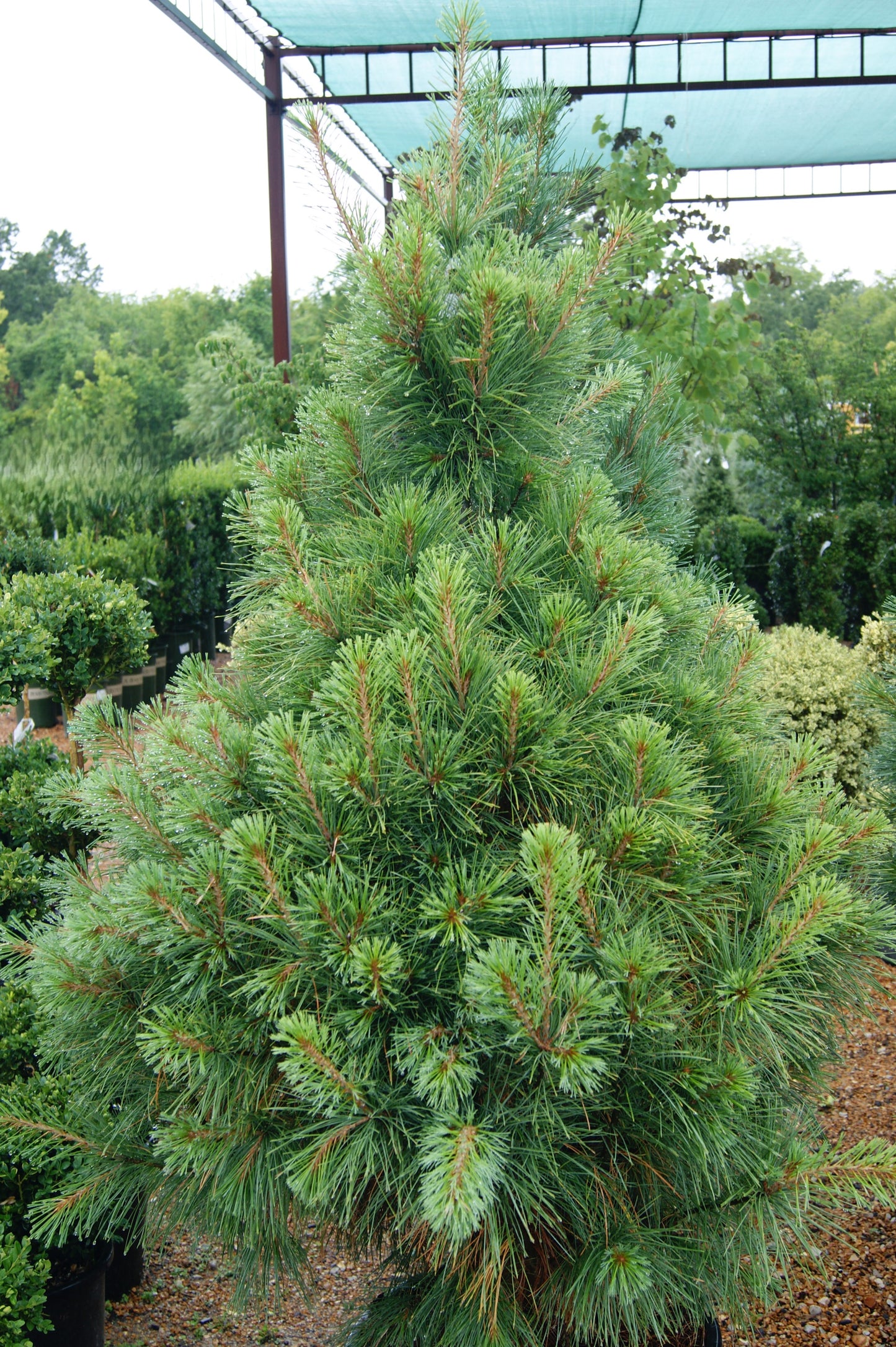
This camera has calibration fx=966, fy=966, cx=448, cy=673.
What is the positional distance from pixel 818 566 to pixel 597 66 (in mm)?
5072

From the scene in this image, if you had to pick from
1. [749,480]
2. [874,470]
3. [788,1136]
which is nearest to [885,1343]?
[788,1136]

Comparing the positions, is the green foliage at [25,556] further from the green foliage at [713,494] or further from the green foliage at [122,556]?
the green foliage at [713,494]

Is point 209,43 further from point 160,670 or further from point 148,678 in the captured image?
point 160,670

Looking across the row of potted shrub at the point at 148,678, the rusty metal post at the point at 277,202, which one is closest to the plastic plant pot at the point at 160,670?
the row of potted shrub at the point at 148,678

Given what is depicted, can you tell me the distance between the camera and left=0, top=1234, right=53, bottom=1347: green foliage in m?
1.79

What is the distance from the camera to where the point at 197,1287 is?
2.67 m

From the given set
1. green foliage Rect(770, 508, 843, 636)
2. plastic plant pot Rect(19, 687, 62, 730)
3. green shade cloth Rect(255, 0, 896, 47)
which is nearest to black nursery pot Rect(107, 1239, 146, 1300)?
plastic plant pot Rect(19, 687, 62, 730)

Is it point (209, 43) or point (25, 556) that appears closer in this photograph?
point (25, 556)

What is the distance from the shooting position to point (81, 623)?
3898 millimetres

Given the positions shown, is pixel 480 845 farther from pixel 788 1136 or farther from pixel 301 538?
pixel 788 1136

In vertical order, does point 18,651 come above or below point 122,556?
below

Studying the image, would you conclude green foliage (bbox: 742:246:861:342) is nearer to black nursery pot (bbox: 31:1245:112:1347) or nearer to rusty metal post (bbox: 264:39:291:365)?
rusty metal post (bbox: 264:39:291:365)

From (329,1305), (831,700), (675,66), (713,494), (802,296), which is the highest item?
(802,296)

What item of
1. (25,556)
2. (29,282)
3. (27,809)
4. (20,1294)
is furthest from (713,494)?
(29,282)
